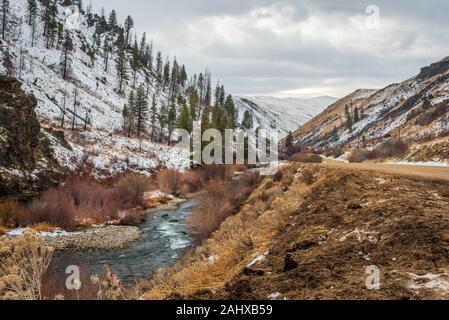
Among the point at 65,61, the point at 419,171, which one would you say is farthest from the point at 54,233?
the point at 65,61

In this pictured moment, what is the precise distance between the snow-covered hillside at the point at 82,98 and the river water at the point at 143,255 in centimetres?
1874

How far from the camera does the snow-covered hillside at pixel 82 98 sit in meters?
53.3

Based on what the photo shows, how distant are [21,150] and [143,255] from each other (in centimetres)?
2014

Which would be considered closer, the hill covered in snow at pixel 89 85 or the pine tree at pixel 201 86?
the hill covered in snow at pixel 89 85

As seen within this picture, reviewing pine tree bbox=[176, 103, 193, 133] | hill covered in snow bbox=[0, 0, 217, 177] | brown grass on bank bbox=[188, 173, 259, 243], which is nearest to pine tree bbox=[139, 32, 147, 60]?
hill covered in snow bbox=[0, 0, 217, 177]

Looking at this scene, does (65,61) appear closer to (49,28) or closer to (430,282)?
(49,28)

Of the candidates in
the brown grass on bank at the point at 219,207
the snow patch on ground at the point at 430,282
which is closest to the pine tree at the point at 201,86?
the brown grass on bank at the point at 219,207

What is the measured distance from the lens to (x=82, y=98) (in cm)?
7662

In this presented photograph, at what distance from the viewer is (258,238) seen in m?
11.5

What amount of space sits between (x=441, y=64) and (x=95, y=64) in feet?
370

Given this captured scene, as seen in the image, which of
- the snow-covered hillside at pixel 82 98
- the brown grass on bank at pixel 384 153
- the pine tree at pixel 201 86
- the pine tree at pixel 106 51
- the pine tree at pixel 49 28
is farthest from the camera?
the pine tree at pixel 201 86

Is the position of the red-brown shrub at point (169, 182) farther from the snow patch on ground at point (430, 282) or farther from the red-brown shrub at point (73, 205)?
the snow patch on ground at point (430, 282)
